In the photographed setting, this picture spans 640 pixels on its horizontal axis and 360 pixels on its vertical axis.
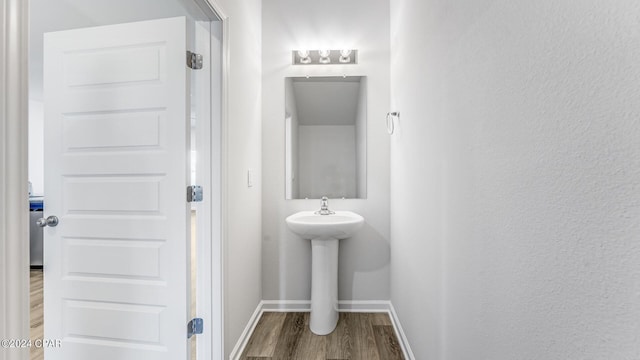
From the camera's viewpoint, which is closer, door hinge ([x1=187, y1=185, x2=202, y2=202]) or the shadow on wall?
door hinge ([x1=187, y1=185, x2=202, y2=202])

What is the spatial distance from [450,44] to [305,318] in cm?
205

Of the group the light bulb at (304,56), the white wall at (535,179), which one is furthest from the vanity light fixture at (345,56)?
the white wall at (535,179)

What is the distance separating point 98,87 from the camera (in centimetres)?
149

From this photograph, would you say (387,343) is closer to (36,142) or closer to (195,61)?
(195,61)

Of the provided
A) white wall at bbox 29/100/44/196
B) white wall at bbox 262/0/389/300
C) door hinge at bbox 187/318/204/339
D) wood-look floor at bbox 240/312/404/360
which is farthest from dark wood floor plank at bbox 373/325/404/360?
white wall at bbox 29/100/44/196

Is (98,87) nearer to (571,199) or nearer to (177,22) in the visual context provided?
(177,22)

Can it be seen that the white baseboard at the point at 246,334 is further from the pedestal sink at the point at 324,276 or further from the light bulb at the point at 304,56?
the light bulb at the point at 304,56

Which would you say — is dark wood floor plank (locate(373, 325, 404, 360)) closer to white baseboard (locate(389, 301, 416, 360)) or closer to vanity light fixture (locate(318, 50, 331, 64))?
white baseboard (locate(389, 301, 416, 360))

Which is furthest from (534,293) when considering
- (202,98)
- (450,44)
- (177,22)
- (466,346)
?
(177,22)

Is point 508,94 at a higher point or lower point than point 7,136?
higher

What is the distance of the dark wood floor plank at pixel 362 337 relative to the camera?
1719mm

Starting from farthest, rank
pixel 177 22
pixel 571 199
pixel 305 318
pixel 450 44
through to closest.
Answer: pixel 305 318, pixel 177 22, pixel 450 44, pixel 571 199

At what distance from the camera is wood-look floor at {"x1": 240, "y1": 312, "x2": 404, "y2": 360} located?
1719 mm

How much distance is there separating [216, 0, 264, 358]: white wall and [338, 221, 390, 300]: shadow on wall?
696 millimetres
